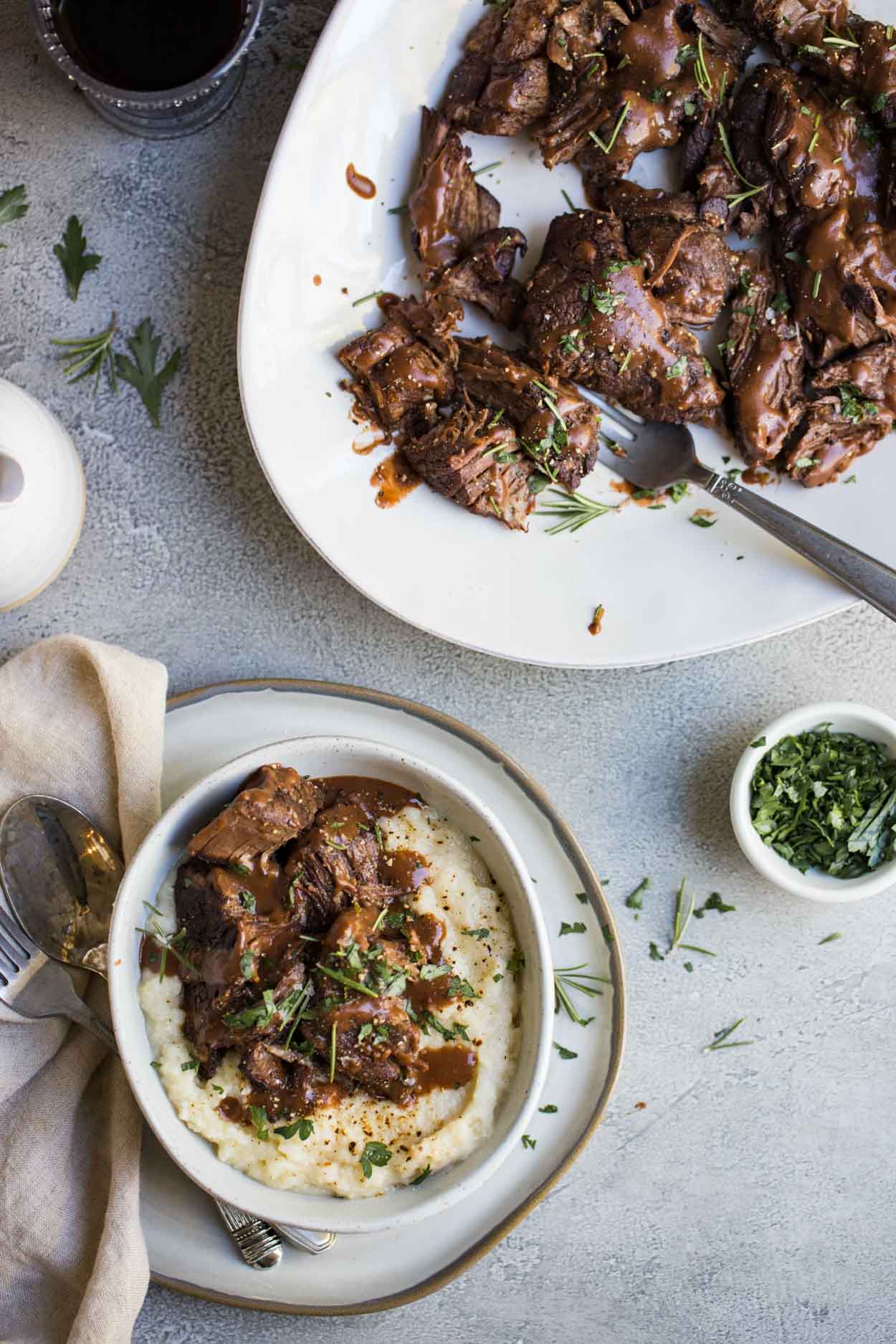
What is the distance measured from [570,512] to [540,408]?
401 mm

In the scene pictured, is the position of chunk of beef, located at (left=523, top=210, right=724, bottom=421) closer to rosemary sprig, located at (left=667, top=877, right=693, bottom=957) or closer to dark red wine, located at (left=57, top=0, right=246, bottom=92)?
dark red wine, located at (left=57, top=0, right=246, bottom=92)

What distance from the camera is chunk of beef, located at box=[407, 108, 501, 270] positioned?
149 inches

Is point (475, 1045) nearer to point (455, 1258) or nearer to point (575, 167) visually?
point (455, 1258)

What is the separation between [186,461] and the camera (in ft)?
13.4

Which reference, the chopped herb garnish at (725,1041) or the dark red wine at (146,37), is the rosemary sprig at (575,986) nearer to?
the chopped herb garnish at (725,1041)

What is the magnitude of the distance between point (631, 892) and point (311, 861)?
1.34 m

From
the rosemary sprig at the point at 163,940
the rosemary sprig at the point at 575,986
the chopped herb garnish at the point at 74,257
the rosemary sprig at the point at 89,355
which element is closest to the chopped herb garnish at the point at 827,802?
the rosemary sprig at the point at 575,986

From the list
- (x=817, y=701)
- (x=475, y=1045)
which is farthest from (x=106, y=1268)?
(x=817, y=701)

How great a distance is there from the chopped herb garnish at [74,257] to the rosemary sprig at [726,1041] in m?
3.63

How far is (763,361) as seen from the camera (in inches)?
152

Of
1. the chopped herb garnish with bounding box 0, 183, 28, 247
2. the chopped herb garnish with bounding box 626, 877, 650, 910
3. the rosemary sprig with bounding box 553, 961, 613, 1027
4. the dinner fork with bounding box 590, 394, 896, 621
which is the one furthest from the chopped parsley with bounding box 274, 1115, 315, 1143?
the chopped herb garnish with bounding box 0, 183, 28, 247

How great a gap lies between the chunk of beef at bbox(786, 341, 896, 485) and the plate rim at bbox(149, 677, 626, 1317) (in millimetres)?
1477

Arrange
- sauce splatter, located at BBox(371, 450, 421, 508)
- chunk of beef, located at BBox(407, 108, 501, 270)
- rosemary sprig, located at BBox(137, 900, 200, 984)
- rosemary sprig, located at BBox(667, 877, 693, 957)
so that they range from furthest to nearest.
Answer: rosemary sprig, located at BBox(667, 877, 693, 957) < sauce splatter, located at BBox(371, 450, 421, 508) < chunk of beef, located at BBox(407, 108, 501, 270) < rosemary sprig, located at BBox(137, 900, 200, 984)

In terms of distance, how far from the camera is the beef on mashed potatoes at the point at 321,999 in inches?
130
